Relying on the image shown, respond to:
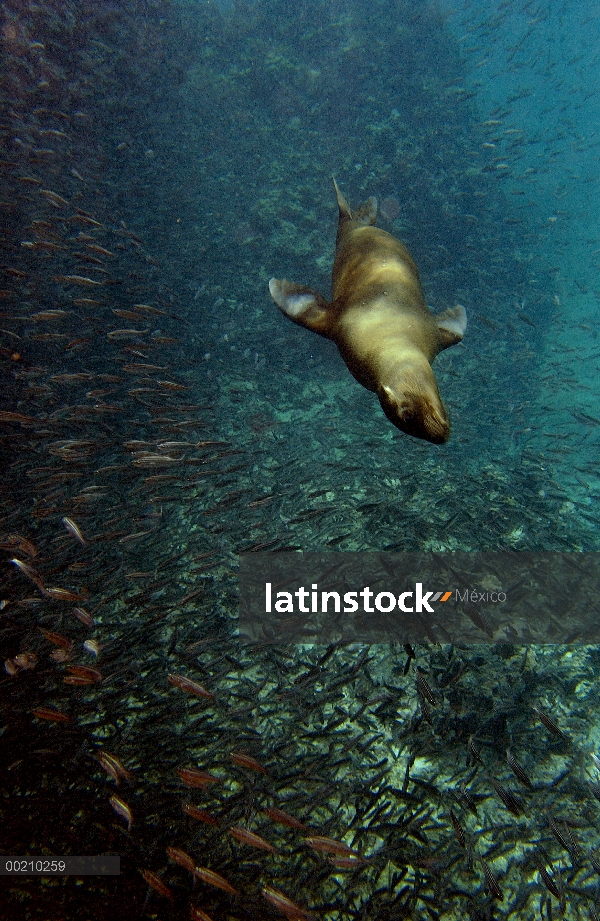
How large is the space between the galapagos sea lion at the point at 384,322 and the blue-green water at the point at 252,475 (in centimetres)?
245

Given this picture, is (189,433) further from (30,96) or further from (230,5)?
(230,5)

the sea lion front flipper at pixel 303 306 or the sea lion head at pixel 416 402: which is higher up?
the sea lion front flipper at pixel 303 306

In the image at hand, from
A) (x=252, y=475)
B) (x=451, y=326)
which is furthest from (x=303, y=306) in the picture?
(x=252, y=475)

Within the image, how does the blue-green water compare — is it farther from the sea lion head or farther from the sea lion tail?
the sea lion tail

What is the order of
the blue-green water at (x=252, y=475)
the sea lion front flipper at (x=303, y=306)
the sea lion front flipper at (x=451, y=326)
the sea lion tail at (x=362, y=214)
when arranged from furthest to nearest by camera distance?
the sea lion tail at (x=362, y=214)
the sea lion front flipper at (x=303, y=306)
the sea lion front flipper at (x=451, y=326)
the blue-green water at (x=252, y=475)

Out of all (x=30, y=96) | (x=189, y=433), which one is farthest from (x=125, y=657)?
(x=30, y=96)

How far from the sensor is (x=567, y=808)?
4500 mm

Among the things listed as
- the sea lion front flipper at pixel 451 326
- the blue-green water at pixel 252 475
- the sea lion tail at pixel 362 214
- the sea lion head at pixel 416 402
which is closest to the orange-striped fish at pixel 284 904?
the blue-green water at pixel 252 475

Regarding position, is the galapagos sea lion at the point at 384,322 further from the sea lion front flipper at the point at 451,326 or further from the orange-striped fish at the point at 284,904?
the orange-striped fish at the point at 284,904

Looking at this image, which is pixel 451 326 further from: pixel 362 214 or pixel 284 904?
pixel 284 904

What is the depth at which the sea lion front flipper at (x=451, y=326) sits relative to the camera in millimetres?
4434

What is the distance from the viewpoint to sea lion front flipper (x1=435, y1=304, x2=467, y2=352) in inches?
175

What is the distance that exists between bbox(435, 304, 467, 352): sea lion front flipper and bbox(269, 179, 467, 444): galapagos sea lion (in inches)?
0.4

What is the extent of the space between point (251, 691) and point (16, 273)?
7.67 metres
